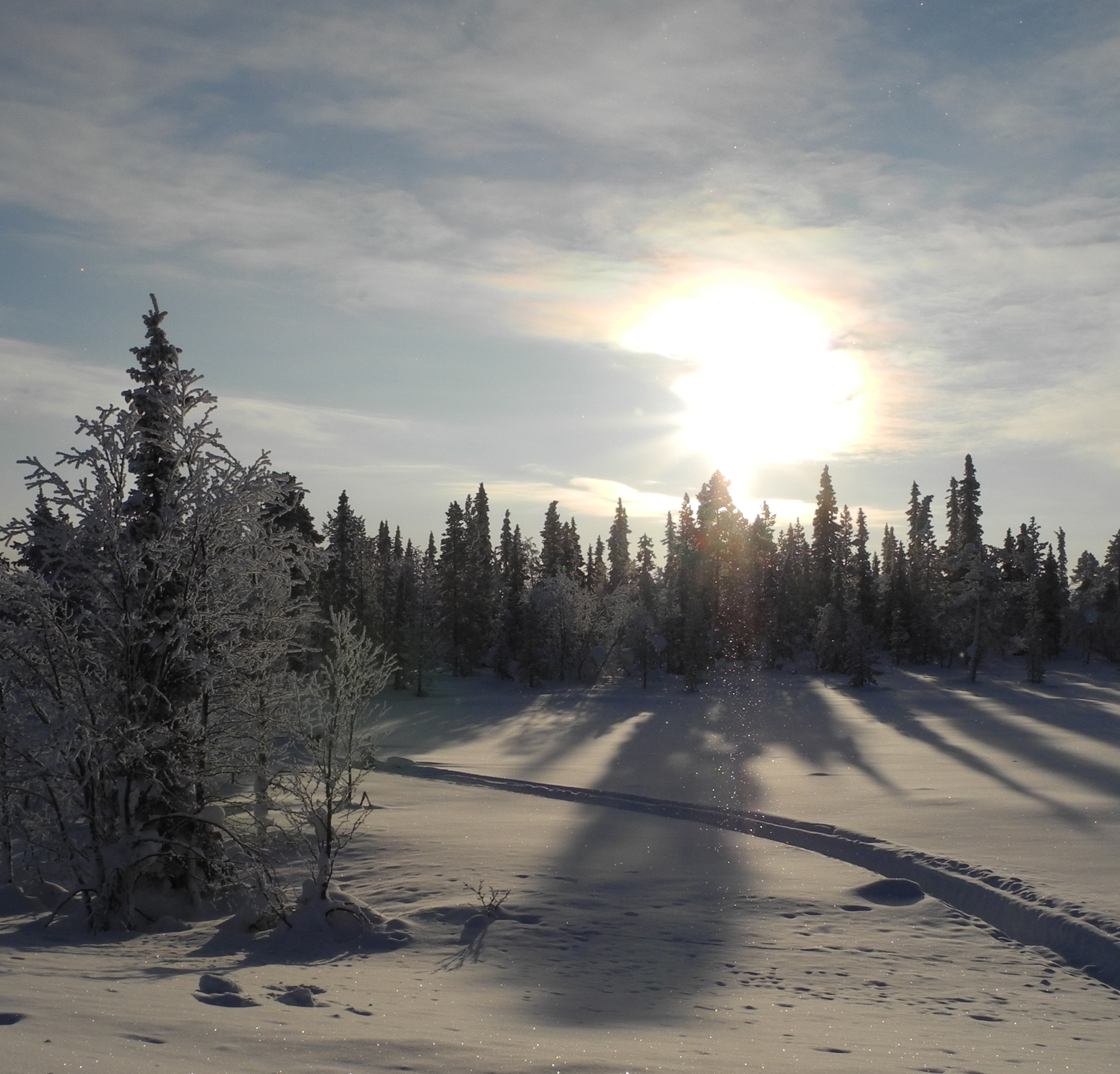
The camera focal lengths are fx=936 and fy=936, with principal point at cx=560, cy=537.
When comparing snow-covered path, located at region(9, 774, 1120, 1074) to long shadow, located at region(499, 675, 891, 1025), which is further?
long shadow, located at region(499, 675, 891, 1025)

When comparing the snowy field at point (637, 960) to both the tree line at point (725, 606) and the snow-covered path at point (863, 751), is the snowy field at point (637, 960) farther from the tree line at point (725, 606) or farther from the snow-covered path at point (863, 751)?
the tree line at point (725, 606)

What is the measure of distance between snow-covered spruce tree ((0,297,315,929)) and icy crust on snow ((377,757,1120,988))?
1201 cm

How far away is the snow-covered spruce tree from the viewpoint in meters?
14.3

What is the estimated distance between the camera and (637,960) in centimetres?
1260

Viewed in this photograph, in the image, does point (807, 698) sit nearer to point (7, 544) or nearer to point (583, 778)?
point (583, 778)

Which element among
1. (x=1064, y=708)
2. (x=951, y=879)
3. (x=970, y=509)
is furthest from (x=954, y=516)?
(x=951, y=879)

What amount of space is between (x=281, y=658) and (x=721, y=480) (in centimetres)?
A: 6752

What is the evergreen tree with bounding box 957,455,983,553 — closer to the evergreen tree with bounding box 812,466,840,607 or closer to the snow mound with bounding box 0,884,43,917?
the evergreen tree with bounding box 812,466,840,607

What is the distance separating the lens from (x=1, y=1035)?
667 centimetres

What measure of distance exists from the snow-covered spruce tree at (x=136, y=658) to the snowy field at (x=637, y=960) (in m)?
1.51

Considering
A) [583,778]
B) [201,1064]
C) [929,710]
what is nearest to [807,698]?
[929,710]

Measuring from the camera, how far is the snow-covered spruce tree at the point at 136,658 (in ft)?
47.0

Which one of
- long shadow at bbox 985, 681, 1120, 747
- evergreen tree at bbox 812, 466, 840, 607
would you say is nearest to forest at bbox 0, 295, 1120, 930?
long shadow at bbox 985, 681, 1120, 747

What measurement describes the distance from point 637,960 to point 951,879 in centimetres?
701
